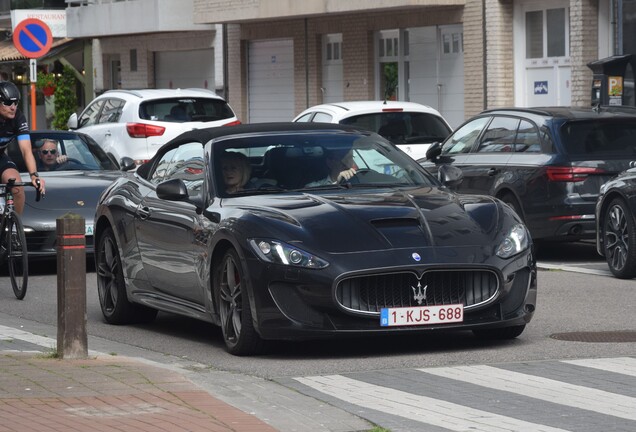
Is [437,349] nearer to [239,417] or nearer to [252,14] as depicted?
[239,417]

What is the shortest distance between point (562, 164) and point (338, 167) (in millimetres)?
5636

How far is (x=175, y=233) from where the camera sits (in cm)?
1056

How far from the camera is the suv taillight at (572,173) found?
15.6 meters

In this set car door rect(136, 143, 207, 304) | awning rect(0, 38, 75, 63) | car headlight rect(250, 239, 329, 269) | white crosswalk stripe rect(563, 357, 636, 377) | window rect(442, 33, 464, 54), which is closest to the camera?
white crosswalk stripe rect(563, 357, 636, 377)

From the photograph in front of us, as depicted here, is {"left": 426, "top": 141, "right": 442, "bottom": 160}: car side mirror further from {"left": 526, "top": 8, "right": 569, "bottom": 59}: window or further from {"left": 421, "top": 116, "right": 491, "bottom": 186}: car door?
{"left": 526, "top": 8, "right": 569, "bottom": 59}: window

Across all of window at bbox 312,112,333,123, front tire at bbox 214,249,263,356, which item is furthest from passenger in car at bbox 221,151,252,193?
window at bbox 312,112,333,123

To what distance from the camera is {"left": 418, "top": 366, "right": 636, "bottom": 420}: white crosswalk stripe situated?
7555mm

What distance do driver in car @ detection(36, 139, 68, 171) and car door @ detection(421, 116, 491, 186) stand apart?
4171 mm

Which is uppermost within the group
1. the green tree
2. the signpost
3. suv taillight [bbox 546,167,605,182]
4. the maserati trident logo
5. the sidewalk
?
the signpost

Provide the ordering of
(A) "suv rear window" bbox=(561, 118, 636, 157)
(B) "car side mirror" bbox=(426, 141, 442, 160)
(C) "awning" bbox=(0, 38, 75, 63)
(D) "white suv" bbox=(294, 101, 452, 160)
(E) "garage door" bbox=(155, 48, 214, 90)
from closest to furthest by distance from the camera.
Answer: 1. (A) "suv rear window" bbox=(561, 118, 636, 157)
2. (B) "car side mirror" bbox=(426, 141, 442, 160)
3. (D) "white suv" bbox=(294, 101, 452, 160)
4. (E) "garage door" bbox=(155, 48, 214, 90)
5. (C) "awning" bbox=(0, 38, 75, 63)

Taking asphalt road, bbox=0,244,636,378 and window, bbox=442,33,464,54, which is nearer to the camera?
asphalt road, bbox=0,244,636,378

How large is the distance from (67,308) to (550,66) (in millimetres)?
19992

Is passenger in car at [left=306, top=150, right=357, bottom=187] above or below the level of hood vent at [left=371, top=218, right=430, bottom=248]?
above

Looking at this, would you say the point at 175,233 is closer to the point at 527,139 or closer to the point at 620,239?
the point at 620,239
